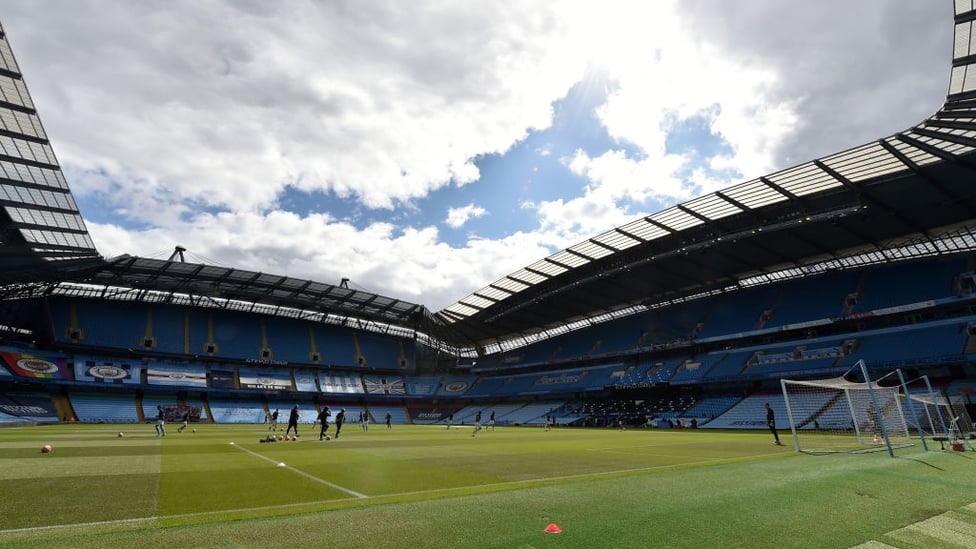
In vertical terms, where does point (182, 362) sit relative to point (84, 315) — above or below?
below

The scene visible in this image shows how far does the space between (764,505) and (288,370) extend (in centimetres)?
6545

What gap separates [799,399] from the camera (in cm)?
3428

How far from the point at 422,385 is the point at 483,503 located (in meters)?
A: 68.2

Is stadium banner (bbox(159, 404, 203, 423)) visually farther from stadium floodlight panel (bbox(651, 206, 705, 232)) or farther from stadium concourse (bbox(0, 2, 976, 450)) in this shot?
stadium floodlight panel (bbox(651, 206, 705, 232))

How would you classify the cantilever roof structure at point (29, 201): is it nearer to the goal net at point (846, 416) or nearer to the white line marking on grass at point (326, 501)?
the white line marking on grass at point (326, 501)

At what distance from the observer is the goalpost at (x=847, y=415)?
15398mm

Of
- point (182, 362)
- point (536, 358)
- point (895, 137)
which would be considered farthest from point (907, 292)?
point (182, 362)

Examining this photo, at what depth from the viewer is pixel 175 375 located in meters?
53.3

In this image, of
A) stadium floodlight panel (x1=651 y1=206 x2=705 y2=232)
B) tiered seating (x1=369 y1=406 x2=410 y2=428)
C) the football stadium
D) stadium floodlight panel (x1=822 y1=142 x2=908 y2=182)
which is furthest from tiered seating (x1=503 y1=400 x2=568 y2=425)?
stadium floodlight panel (x1=822 y1=142 x2=908 y2=182)

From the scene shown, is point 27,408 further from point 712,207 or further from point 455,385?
point 712,207

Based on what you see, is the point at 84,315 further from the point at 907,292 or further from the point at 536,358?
the point at 907,292

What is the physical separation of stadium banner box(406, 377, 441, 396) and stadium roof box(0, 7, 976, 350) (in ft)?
49.3

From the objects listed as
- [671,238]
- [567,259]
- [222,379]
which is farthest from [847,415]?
[222,379]

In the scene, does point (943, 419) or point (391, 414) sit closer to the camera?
point (943, 419)
